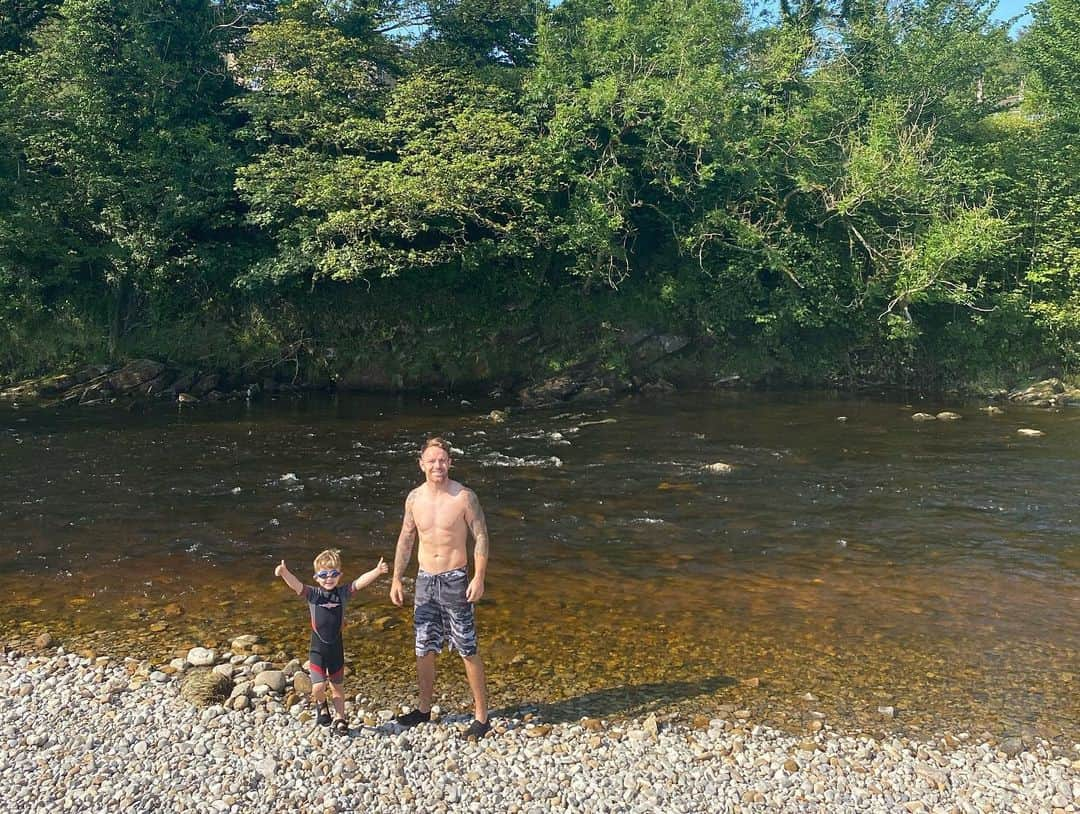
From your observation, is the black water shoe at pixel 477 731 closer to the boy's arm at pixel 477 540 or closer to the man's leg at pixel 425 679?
the man's leg at pixel 425 679

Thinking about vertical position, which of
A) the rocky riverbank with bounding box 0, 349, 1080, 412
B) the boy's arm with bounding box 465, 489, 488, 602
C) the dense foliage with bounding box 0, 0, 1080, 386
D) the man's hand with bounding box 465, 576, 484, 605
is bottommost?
the rocky riverbank with bounding box 0, 349, 1080, 412

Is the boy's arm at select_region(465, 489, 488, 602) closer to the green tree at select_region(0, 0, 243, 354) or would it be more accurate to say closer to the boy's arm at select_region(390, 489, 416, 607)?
the boy's arm at select_region(390, 489, 416, 607)

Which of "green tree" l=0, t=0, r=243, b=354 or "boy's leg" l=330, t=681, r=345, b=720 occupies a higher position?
Answer: "green tree" l=0, t=0, r=243, b=354

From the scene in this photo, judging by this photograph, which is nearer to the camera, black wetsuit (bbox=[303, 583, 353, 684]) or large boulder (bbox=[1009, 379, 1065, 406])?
black wetsuit (bbox=[303, 583, 353, 684])

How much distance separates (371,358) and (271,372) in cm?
371

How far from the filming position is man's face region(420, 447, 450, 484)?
263 inches

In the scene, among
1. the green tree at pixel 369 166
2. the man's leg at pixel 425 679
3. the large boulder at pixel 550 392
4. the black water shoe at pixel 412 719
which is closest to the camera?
the black water shoe at pixel 412 719

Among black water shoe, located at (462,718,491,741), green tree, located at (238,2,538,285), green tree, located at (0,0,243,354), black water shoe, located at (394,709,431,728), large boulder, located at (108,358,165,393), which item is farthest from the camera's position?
large boulder, located at (108,358,165,393)

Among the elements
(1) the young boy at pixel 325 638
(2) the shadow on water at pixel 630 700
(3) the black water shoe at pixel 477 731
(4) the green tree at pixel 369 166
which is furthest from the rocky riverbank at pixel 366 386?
(3) the black water shoe at pixel 477 731

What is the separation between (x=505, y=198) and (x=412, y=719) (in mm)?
21076

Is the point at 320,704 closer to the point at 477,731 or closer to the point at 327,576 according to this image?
the point at 327,576

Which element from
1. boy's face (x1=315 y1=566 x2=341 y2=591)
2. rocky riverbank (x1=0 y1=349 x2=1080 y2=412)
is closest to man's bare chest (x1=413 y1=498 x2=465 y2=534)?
boy's face (x1=315 y1=566 x2=341 y2=591)

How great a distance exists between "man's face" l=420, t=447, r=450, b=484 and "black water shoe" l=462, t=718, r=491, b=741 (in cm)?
209

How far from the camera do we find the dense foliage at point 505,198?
25922mm
